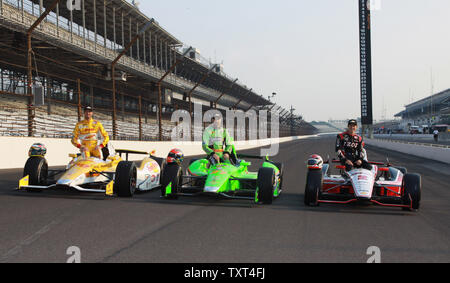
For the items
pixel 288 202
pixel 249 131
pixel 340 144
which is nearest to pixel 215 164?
pixel 288 202

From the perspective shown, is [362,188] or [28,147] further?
[28,147]

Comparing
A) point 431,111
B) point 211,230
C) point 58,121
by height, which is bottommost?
point 211,230

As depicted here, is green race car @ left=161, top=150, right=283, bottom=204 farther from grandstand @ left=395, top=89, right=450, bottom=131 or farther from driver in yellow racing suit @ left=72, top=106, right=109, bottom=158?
grandstand @ left=395, top=89, right=450, bottom=131

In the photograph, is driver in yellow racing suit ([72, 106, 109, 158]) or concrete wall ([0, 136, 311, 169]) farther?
concrete wall ([0, 136, 311, 169])

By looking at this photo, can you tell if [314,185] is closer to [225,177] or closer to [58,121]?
[225,177]

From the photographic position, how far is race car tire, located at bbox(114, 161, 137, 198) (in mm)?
7277

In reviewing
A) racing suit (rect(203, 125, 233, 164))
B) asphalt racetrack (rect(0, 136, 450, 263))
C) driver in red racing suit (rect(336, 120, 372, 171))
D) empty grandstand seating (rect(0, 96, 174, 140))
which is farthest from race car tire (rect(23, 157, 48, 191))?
empty grandstand seating (rect(0, 96, 174, 140))

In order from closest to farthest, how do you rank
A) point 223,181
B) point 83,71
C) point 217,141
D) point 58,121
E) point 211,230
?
point 211,230 → point 223,181 → point 217,141 → point 58,121 → point 83,71

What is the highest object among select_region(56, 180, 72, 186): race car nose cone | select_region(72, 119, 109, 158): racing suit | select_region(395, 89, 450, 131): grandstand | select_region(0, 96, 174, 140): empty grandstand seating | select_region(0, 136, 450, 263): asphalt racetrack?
select_region(395, 89, 450, 131): grandstand

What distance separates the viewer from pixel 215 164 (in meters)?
7.57

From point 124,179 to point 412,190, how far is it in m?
4.85

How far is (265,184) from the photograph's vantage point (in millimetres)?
6773

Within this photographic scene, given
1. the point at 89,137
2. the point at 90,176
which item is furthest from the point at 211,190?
the point at 89,137

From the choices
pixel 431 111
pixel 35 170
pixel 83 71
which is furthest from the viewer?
pixel 431 111
